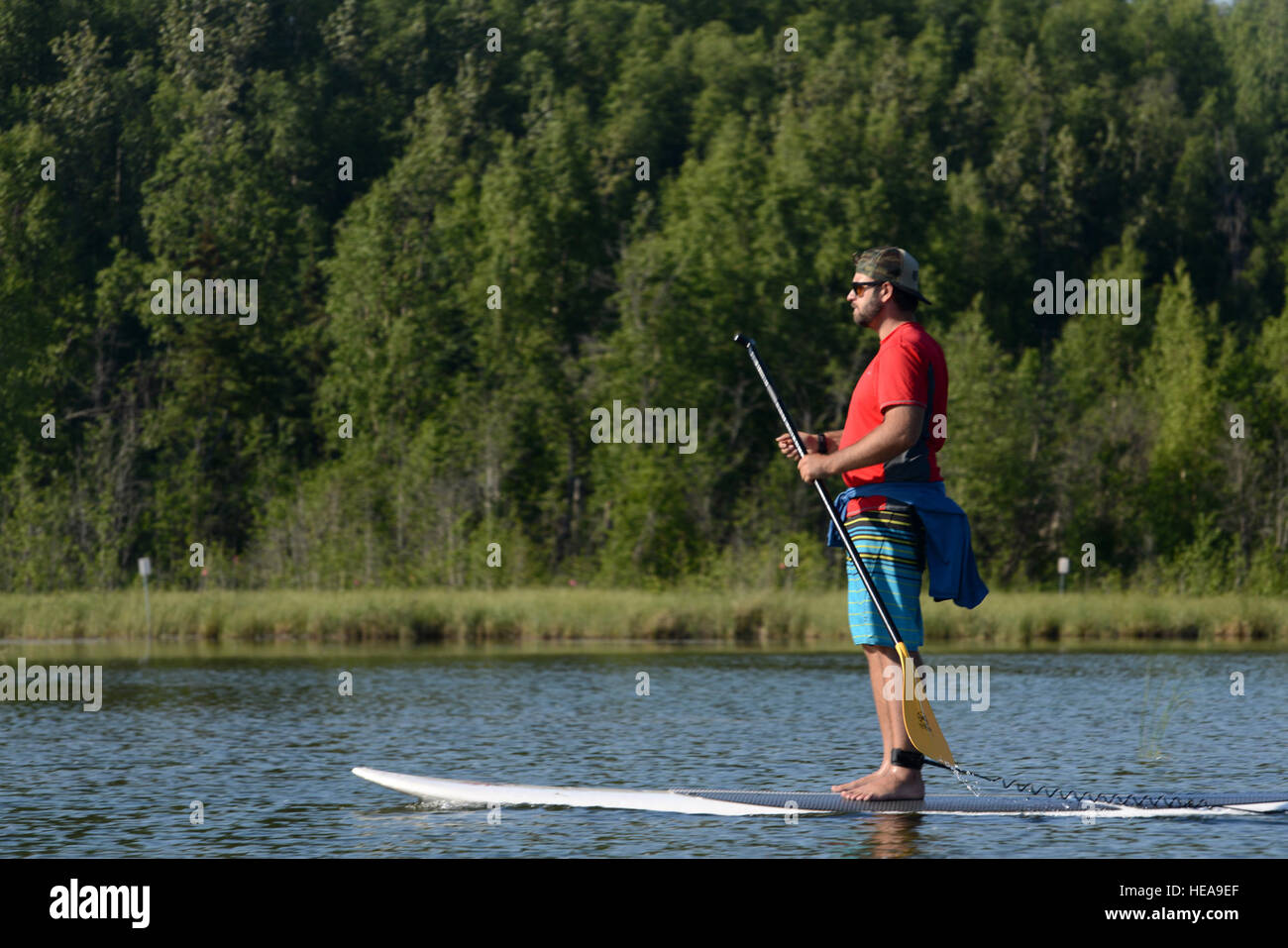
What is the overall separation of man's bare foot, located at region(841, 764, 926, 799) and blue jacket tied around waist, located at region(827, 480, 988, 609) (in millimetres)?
971

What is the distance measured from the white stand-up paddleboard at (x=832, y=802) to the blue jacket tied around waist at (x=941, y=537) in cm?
122

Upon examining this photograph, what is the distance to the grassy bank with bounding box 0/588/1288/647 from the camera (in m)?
33.8

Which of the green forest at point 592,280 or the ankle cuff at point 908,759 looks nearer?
the ankle cuff at point 908,759

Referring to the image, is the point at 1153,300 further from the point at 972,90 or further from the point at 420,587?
the point at 420,587

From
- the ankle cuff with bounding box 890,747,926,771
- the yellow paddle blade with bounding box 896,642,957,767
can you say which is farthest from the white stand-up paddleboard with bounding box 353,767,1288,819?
the yellow paddle blade with bounding box 896,642,957,767

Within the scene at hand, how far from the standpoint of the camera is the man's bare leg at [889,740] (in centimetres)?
985

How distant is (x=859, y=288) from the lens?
10203mm

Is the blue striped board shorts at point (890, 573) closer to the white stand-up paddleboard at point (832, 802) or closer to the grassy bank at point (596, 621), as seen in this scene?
the white stand-up paddleboard at point (832, 802)

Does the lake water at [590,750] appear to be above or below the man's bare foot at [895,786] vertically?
below

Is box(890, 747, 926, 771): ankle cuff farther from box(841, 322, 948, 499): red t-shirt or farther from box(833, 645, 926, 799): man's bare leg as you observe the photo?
box(841, 322, 948, 499): red t-shirt

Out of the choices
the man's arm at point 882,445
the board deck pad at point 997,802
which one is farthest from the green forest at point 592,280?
the man's arm at point 882,445

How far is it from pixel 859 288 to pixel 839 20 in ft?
259

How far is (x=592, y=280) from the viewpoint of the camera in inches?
2527
